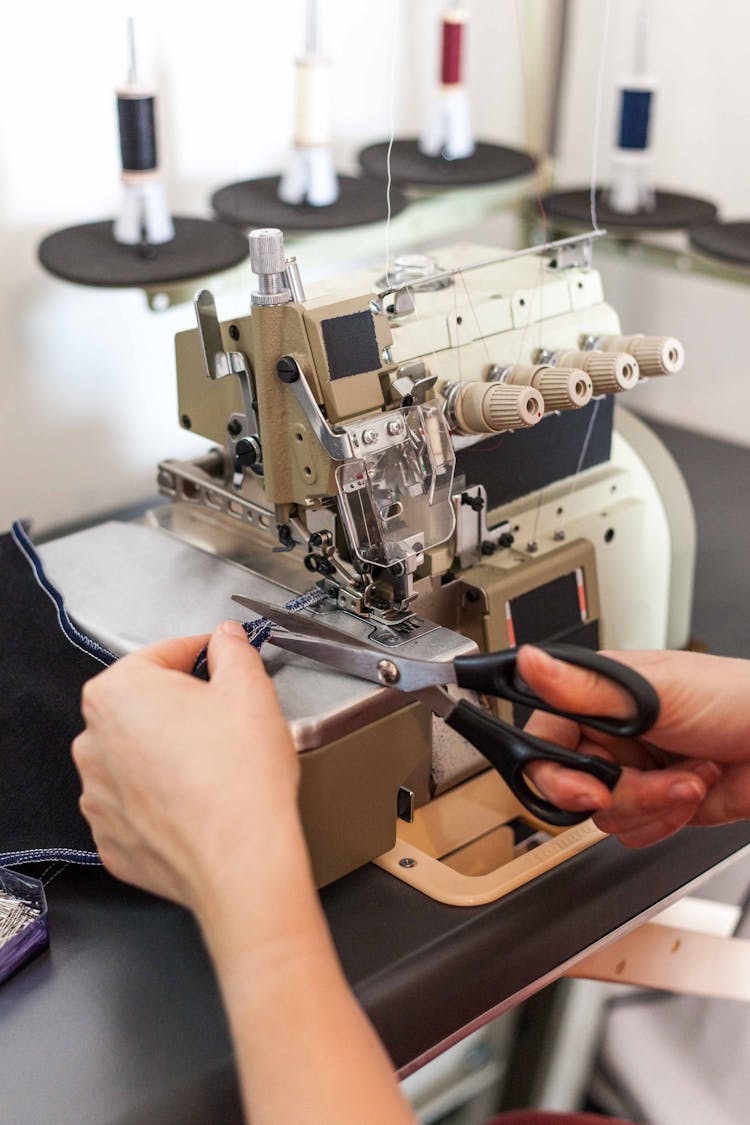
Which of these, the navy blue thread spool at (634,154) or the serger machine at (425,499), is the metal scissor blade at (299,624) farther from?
the navy blue thread spool at (634,154)

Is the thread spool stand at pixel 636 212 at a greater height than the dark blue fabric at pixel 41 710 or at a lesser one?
greater

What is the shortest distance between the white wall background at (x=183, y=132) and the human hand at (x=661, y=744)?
1.03 meters

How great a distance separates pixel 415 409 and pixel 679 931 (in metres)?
0.63

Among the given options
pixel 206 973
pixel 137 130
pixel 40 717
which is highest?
pixel 137 130

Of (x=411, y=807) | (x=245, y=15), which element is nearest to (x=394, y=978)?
(x=411, y=807)

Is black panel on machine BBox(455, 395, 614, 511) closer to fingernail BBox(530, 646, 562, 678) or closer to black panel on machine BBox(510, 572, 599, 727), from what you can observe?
black panel on machine BBox(510, 572, 599, 727)

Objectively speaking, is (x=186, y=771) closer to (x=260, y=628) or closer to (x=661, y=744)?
(x=260, y=628)

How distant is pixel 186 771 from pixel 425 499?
0.46 metres

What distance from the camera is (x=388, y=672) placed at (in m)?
1.08

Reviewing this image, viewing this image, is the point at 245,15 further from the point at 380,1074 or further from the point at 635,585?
the point at 380,1074

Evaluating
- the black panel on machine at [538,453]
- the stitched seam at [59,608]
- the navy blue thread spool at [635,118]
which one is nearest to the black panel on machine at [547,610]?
the black panel on machine at [538,453]

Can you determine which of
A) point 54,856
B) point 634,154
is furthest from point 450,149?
point 54,856

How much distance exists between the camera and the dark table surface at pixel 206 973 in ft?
3.13

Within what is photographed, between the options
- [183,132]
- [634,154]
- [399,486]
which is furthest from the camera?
[634,154]
